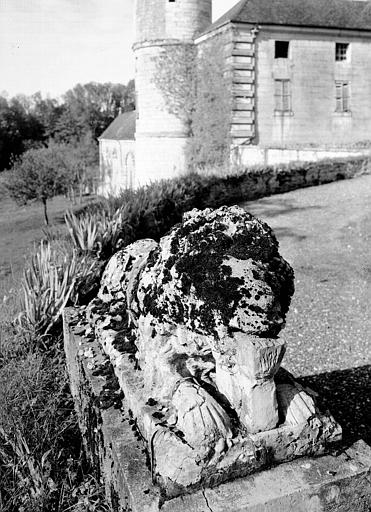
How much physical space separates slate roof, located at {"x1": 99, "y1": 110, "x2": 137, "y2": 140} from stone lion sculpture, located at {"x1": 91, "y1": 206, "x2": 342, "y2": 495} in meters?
34.2

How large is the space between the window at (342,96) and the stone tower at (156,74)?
6.78 meters

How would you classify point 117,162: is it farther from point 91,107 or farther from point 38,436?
point 38,436

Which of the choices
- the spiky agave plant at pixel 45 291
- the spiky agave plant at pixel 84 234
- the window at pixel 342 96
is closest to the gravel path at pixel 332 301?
the spiky agave plant at pixel 45 291

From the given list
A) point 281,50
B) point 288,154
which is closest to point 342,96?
point 281,50

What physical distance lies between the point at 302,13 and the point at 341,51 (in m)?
2.55

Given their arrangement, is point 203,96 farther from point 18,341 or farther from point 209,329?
point 209,329

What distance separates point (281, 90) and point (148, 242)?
68.8 ft

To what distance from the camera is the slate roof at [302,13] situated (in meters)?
22.1

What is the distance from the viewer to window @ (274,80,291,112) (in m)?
23.2

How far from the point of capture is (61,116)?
65.7 meters

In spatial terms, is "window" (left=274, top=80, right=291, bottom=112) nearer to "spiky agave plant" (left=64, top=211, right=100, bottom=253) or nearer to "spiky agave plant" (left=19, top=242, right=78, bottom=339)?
"spiky agave plant" (left=64, top=211, right=100, bottom=253)

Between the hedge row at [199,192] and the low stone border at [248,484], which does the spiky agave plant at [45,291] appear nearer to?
the hedge row at [199,192]

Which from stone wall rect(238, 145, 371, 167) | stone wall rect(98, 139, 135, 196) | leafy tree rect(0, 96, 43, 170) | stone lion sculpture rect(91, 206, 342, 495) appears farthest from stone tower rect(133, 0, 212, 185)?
leafy tree rect(0, 96, 43, 170)

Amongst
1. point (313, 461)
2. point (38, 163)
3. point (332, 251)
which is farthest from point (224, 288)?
point (38, 163)
